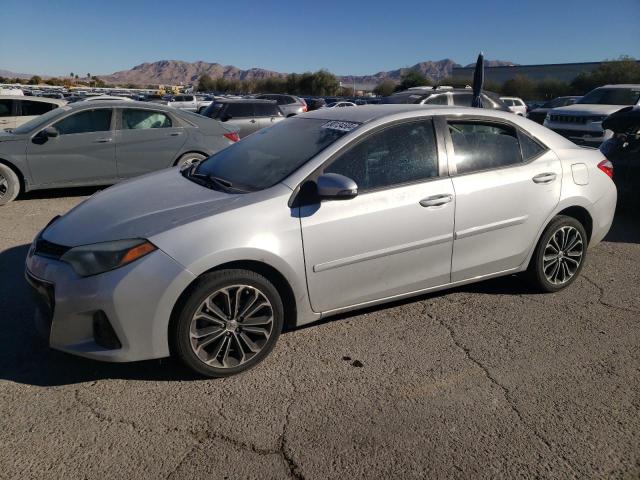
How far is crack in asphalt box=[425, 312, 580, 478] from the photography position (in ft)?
8.00

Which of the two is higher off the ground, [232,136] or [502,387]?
[232,136]

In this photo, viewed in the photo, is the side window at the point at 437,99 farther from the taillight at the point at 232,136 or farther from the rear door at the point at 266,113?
the taillight at the point at 232,136

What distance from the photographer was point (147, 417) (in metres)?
2.70

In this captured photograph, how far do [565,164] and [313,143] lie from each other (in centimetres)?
216

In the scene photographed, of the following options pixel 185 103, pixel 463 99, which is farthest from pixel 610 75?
pixel 463 99

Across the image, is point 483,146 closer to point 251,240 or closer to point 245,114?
point 251,240

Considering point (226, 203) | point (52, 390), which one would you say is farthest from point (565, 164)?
point (52, 390)

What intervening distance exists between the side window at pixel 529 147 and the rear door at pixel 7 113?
10.5 meters

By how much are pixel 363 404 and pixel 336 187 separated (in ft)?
4.21

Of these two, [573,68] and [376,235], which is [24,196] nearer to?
[376,235]

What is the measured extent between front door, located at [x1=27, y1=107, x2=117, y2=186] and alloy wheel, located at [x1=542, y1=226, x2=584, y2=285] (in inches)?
249

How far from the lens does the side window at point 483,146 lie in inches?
149

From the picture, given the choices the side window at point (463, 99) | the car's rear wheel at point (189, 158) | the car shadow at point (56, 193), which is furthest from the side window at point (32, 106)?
the side window at point (463, 99)

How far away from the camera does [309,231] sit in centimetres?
315
